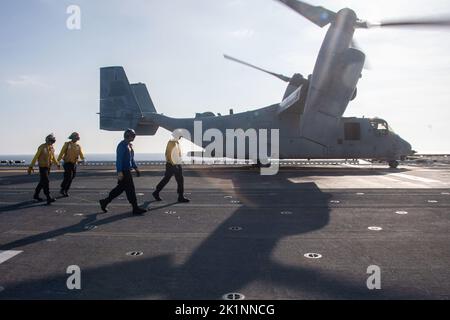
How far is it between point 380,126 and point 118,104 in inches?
749

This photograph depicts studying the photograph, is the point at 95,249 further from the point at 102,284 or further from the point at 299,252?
the point at 299,252

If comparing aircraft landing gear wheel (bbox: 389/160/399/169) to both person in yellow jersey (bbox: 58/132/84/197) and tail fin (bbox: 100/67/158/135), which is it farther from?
person in yellow jersey (bbox: 58/132/84/197)

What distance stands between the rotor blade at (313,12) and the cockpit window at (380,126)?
38.1 feet

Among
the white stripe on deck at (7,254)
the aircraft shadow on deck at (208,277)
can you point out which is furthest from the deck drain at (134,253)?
the white stripe on deck at (7,254)

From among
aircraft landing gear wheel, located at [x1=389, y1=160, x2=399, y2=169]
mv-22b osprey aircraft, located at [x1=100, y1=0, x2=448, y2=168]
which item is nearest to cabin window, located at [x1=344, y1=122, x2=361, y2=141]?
mv-22b osprey aircraft, located at [x1=100, y1=0, x2=448, y2=168]

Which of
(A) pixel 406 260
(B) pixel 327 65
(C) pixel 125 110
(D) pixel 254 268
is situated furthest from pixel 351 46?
(C) pixel 125 110

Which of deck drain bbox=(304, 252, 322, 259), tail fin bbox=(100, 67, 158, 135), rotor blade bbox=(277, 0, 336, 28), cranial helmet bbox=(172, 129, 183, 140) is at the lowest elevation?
deck drain bbox=(304, 252, 322, 259)

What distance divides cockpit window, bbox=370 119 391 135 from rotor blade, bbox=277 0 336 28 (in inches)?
457

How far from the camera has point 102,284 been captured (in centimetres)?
419

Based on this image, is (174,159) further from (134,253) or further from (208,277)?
(208,277)

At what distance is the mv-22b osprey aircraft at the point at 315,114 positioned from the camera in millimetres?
13820

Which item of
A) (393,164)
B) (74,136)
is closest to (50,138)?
(74,136)

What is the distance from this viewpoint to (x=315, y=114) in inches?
604

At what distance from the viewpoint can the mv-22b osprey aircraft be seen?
13.8 metres
